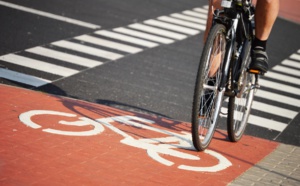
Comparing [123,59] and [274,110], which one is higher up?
[123,59]

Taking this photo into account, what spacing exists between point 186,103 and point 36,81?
5.98 feet

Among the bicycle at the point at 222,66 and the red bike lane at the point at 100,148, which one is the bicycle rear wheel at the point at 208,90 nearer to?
the bicycle at the point at 222,66

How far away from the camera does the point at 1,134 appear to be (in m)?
6.29

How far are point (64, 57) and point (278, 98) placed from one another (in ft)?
10.0

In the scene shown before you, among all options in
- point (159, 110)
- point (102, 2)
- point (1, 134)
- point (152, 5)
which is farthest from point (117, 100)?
point (152, 5)

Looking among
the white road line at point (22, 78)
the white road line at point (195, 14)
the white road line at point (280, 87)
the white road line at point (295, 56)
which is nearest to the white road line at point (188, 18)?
the white road line at point (195, 14)

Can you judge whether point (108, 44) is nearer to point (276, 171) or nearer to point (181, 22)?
point (181, 22)

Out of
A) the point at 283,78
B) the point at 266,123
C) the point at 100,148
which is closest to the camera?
the point at 100,148

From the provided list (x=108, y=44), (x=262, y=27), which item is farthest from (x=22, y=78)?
(x=108, y=44)

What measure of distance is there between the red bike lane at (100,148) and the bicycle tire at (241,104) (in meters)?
0.13

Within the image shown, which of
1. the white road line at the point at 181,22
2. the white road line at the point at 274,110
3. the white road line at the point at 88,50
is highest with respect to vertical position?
the white road line at the point at 181,22

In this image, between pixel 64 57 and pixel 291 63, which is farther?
pixel 291 63

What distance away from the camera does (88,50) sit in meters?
11.9

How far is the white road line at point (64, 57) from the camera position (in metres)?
10.9
